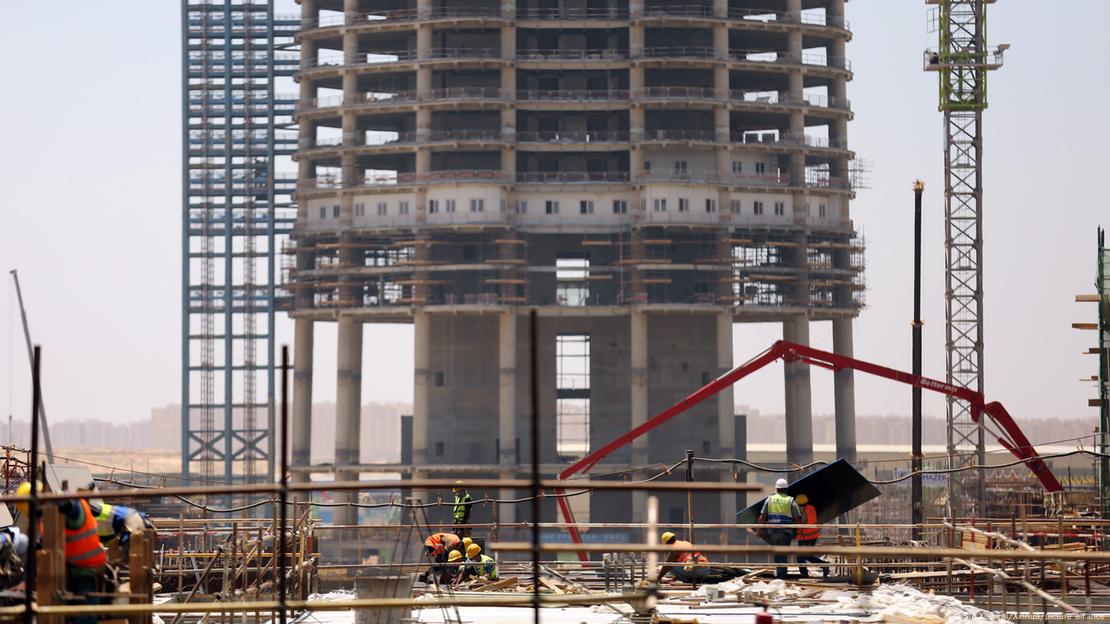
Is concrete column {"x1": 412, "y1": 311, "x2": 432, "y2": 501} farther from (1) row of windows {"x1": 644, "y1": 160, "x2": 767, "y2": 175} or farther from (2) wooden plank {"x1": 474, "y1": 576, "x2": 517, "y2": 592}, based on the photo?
(2) wooden plank {"x1": 474, "y1": 576, "x2": 517, "y2": 592}

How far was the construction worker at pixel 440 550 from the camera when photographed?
34.2 m

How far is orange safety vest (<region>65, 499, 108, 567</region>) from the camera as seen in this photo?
21.3 m

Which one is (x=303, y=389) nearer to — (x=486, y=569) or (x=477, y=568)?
(x=486, y=569)

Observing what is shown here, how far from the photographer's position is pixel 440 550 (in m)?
36.3

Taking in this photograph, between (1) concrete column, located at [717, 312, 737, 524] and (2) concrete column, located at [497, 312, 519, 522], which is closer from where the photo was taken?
(2) concrete column, located at [497, 312, 519, 522]

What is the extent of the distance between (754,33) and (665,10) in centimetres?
599

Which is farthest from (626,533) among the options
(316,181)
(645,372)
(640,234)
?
(316,181)

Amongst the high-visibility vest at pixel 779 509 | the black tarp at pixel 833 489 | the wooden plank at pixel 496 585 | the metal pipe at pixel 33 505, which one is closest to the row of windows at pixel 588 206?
the black tarp at pixel 833 489

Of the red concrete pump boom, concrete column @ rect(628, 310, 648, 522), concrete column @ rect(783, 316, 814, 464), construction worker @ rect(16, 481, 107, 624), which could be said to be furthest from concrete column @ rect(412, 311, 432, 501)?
construction worker @ rect(16, 481, 107, 624)

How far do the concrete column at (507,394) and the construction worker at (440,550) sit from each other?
243 feet

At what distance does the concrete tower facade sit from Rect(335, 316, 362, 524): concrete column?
0.48ft

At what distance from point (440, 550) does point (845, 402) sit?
268 ft

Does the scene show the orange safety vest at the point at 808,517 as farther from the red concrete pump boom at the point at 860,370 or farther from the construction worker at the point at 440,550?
the red concrete pump boom at the point at 860,370

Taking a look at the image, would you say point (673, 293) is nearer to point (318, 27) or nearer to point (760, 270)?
point (760, 270)
